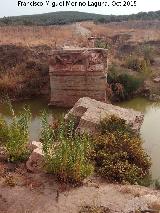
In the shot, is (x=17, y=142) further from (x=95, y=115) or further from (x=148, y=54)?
(x=148, y=54)

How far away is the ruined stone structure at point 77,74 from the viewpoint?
54.1ft

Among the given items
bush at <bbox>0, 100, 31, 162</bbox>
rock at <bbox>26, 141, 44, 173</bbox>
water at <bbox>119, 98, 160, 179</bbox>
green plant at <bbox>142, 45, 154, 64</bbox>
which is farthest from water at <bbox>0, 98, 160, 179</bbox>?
green plant at <bbox>142, 45, 154, 64</bbox>

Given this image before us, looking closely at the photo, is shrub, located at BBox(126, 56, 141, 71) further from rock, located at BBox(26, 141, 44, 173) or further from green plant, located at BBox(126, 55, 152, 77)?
rock, located at BBox(26, 141, 44, 173)

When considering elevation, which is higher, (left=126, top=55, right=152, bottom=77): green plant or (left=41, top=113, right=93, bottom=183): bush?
(left=126, top=55, right=152, bottom=77): green plant

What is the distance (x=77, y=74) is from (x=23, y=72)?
3.48m

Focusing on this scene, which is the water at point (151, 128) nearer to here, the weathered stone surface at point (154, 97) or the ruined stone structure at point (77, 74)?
the weathered stone surface at point (154, 97)

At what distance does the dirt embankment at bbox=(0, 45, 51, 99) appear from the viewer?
59.2 feet

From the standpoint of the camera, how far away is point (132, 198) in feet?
28.4

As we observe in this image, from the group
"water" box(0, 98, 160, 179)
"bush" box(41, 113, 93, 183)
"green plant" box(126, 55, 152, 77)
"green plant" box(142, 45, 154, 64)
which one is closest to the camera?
"bush" box(41, 113, 93, 183)

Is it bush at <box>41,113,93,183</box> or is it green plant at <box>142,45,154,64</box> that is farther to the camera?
green plant at <box>142,45,154,64</box>

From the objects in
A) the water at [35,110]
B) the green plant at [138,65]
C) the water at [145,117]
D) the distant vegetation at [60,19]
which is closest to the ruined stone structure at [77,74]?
the water at [35,110]

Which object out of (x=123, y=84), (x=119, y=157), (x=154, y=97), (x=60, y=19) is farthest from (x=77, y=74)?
(x=60, y=19)

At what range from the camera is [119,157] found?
10242 millimetres

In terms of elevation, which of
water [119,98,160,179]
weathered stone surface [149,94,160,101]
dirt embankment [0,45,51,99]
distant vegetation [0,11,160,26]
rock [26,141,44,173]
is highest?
distant vegetation [0,11,160,26]
